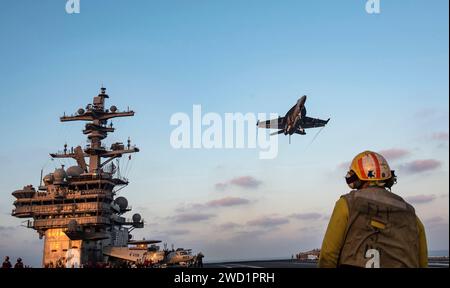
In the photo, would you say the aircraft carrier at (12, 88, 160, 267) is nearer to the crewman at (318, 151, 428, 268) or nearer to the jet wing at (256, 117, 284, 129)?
the jet wing at (256, 117, 284, 129)

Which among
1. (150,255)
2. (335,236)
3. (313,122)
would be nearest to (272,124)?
(313,122)

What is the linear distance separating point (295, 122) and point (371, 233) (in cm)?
6167

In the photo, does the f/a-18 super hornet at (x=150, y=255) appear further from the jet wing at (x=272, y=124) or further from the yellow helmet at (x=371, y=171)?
the yellow helmet at (x=371, y=171)

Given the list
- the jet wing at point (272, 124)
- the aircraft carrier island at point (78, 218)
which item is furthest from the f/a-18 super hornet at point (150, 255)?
the jet wing at point (272, 124)

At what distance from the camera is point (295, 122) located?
65.6 m

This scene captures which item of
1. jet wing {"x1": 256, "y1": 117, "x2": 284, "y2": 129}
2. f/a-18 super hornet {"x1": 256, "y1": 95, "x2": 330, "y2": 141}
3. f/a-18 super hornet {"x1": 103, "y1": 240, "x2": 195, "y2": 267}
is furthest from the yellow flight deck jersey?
jet wing {"x1": 256, "y1": 117, "x2": 284, "y2": 129}

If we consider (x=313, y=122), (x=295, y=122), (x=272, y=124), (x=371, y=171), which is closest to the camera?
(x=371, y=171)

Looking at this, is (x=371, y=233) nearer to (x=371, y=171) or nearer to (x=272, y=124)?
(x=371, y=171)

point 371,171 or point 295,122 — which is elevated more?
point 295,122

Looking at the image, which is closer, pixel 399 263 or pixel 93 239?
pixel 399 263
